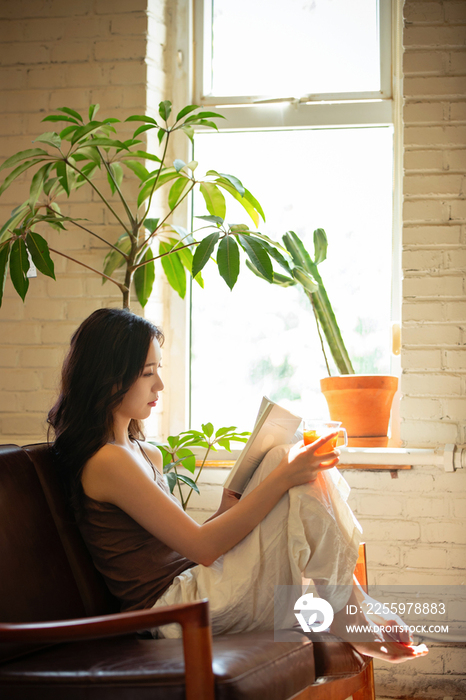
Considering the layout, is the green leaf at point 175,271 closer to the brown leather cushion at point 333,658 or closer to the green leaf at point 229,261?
the green leaf at point 229,261

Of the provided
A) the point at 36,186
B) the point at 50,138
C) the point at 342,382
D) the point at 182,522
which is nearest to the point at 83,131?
the point at 50,138

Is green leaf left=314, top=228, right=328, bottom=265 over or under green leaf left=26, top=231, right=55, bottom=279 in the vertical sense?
over

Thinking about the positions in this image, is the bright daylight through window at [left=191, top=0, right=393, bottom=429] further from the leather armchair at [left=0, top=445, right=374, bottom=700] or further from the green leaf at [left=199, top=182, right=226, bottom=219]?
the leather armchair at [left=0, top=445, right=374, bottom=700]

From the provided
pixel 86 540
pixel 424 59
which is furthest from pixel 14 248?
pixel 424 59

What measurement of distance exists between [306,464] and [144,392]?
430mm

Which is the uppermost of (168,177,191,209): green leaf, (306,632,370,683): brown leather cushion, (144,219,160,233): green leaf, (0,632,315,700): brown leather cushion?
(168,177,191,209): green leaf

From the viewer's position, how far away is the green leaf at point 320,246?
2.20 metres

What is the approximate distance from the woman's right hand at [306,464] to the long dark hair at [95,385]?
0.42m

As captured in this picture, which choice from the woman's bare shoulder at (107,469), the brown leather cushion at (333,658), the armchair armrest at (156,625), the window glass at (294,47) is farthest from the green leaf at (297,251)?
the armchair armrest at (156,625)

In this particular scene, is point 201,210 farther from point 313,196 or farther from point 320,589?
point 320,589

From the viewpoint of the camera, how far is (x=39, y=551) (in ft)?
4.29

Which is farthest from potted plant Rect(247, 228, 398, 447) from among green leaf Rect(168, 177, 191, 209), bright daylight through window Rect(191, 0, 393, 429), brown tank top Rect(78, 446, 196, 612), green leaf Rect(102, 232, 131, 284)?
brown tank top Rect(78, 446, 196, 612)

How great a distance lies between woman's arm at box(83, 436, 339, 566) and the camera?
4.36ft

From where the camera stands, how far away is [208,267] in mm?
2496
